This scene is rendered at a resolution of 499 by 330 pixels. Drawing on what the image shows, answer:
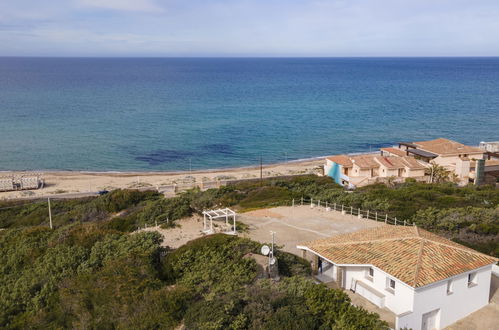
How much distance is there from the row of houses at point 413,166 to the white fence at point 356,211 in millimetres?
11412

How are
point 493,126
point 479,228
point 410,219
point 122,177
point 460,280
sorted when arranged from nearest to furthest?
point 460,280 < point 479,228 < point 410,219 < point 122,177 < point 493,126

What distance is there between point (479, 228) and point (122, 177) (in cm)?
3609

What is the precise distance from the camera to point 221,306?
10617mm

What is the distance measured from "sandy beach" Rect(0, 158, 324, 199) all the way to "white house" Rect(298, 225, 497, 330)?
24406mm

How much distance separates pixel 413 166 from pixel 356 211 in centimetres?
1589

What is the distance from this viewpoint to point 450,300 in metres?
12.4

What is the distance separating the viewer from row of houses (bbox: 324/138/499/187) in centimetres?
3612

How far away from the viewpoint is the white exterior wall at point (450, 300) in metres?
11.7

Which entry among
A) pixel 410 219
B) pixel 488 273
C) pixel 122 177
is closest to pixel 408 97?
pixel 122 177

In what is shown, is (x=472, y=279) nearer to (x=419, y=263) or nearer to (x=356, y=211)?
(x=419, y=263)

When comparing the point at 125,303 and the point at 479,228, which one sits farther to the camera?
the point at 479,228

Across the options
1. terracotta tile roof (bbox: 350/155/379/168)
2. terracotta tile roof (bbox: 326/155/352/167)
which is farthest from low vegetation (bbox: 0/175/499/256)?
terracotta tile roof (bbox: 350/155/379/168)

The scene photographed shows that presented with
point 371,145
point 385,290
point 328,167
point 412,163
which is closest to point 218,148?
point 371,145

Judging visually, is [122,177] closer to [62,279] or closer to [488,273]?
[62,279]
